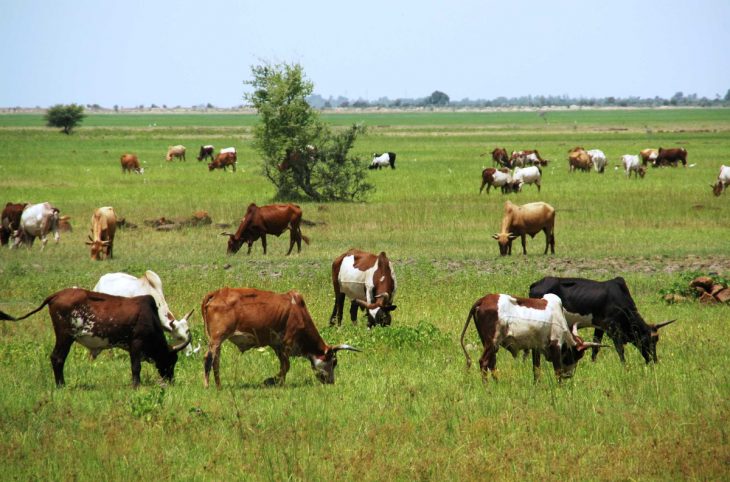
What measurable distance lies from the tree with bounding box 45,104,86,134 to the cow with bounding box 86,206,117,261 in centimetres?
8432

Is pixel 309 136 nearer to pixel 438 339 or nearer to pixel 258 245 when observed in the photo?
pixel 258 245

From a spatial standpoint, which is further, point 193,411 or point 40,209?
point 40,209

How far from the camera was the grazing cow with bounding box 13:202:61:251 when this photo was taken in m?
25.8

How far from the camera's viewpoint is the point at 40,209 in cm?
2577

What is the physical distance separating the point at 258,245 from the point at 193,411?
18327 mm

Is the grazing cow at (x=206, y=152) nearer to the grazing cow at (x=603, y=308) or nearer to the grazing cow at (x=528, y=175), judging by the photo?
the grazing cow at (x=528, y=175)

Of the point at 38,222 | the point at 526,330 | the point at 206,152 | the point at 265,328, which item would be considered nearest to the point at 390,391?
the point at 265,328

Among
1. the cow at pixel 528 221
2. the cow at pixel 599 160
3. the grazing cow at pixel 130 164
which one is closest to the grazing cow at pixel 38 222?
the cow at pixel 528 221

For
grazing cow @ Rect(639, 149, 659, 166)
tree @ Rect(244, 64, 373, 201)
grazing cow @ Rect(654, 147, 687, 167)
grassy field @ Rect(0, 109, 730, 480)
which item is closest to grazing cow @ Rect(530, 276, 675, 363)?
grassy field @ Rect(0, 109, 730, 480)

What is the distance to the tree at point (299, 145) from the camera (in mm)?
39062

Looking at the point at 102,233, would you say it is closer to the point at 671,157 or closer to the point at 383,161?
the point at 383,161

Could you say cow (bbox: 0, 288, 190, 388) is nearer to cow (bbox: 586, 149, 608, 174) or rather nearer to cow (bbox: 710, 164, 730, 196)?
cow (bbox: 710, 164, 730, 196)

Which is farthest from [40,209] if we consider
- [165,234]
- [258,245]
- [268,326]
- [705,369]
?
[705,369]

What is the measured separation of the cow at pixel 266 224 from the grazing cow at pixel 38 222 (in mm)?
4480
